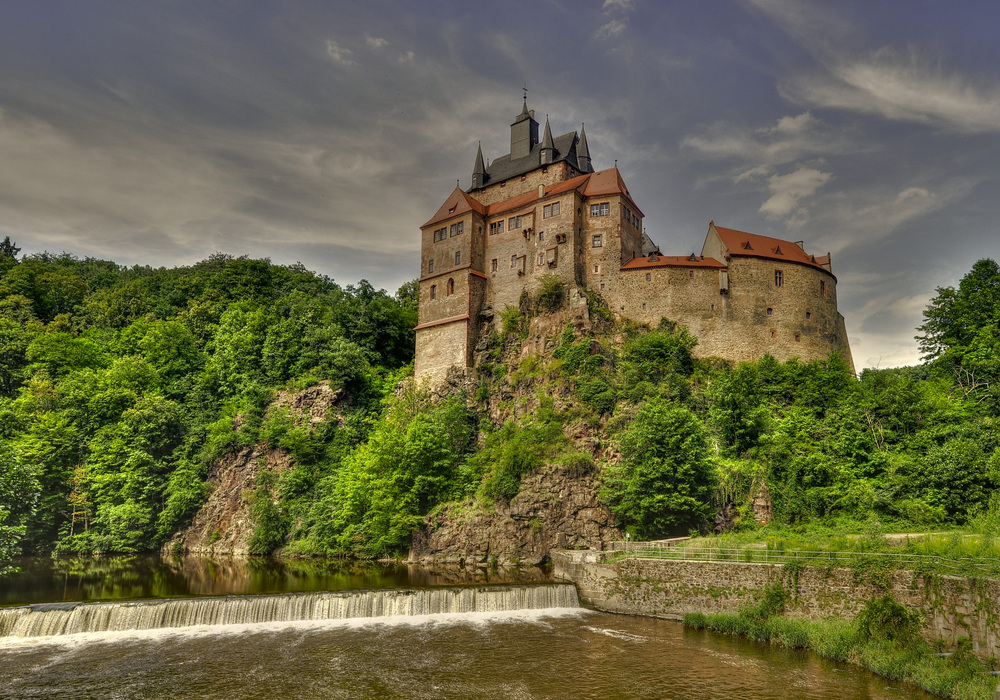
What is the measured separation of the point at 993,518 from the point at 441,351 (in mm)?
40558

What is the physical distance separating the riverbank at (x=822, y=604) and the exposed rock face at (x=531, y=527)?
6.26m

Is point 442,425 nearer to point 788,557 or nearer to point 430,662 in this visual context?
point 430,662

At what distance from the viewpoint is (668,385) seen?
43.3 meters

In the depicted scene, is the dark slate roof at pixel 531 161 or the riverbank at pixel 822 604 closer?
the riverbank at pixel 822 604

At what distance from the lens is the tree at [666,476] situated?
3306 centimetres

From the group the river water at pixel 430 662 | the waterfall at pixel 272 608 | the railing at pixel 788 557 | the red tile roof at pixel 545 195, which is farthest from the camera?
the red tile roof at pixel 545 195

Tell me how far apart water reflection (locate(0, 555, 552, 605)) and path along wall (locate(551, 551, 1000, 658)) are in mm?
4442

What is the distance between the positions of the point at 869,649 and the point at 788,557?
14.6 feet

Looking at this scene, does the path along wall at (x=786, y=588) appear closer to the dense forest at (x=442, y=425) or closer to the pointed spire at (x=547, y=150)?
the dense forest at (x=442, y=425)

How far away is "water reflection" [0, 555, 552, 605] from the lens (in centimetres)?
2959

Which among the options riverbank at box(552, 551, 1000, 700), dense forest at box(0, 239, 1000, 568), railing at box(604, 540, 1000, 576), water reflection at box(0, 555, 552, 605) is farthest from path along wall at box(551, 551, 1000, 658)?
dense forest at box(0, 239, 1000, 568)

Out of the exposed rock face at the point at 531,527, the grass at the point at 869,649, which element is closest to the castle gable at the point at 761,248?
the exposed rock face at the point at 531,527

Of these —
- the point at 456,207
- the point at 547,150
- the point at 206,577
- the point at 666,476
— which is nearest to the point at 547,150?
the point at 547,150

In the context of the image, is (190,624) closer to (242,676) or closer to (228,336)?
(242,676)
